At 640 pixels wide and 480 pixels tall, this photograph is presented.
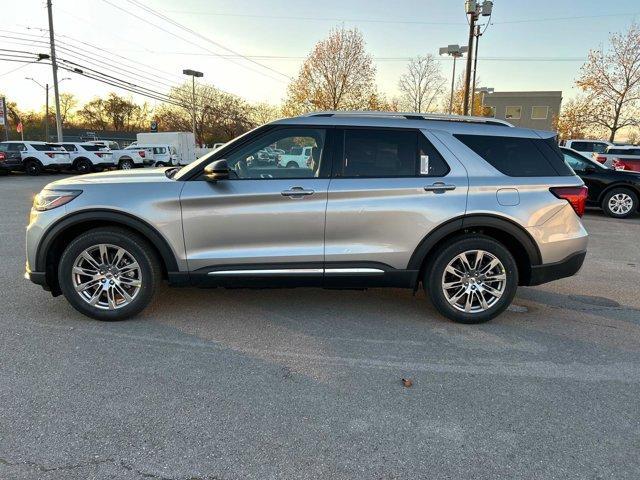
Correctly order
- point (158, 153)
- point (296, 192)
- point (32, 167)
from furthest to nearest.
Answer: point (158, 153) < point (32, 167) < point (296, 192)

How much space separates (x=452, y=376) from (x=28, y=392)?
2809 mm

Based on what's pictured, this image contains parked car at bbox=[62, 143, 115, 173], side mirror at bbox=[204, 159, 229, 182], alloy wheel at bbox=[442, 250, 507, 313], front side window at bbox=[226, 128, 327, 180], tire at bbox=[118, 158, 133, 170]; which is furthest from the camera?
tire at bbox=[118, 158, 133, 170]

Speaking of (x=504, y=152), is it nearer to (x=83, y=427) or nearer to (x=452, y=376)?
(x=452, y=376)

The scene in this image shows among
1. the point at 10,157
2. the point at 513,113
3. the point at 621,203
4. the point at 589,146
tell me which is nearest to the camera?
the point at 621,203

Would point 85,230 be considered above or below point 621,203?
above

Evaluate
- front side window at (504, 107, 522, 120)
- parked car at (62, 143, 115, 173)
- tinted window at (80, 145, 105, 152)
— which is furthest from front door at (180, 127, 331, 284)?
front side window at (504, 107, 522, 120)

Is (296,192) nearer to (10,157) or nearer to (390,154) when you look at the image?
(390,154)

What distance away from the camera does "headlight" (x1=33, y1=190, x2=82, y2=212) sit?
3.82 metres

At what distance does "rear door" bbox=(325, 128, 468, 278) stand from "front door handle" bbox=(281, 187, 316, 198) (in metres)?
0.20

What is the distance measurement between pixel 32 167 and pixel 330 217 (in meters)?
24.0

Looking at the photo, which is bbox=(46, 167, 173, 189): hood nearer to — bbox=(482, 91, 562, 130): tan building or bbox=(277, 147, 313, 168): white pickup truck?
bbox=(277, 147, 313, 168): white pickup truck

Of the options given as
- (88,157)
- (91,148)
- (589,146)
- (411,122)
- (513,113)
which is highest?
(513,113)

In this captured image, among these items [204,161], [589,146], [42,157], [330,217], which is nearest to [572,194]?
[330,217]

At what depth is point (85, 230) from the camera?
13.1 feet
